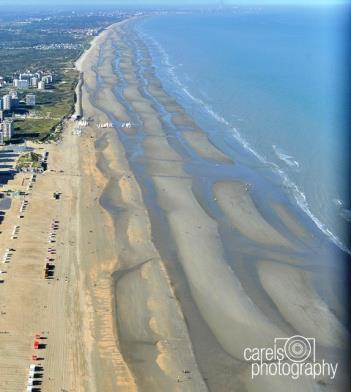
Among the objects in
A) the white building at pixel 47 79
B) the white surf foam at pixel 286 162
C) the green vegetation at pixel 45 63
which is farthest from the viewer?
the white building at pixel 47 79

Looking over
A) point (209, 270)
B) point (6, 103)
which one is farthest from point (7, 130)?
point (209, 270)

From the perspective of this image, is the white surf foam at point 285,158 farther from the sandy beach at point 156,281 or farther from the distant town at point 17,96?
the distant town at point 17,96

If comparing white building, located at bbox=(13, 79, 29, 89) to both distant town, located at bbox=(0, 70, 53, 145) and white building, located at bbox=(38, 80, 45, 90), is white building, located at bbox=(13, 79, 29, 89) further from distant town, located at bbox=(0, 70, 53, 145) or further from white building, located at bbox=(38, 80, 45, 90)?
white building, located at bbox=(38, 80, 45, 90)

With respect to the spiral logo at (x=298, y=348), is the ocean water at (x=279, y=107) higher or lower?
higher

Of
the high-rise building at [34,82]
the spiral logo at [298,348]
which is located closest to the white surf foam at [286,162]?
the spiral logo at [298,348]

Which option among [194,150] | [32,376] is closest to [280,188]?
[194,150]

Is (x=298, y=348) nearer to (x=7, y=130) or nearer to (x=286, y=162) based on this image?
(x=286, y=162)
